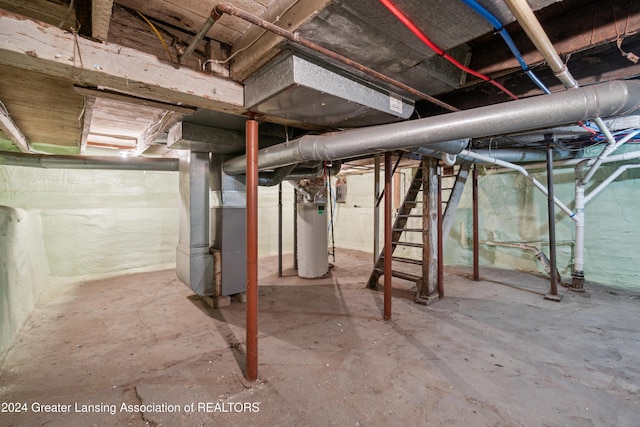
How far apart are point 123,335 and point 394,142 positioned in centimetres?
262

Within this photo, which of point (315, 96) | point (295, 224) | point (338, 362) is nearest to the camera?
point (315, 96)

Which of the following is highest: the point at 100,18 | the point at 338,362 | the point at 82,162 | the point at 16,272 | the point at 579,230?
the point at 100,18

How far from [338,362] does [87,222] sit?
14.0ft

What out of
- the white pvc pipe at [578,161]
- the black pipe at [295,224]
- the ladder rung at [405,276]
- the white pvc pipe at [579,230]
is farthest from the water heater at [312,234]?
the white pvc pipe at [579,230]

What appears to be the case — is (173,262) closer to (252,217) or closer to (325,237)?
(325,237)

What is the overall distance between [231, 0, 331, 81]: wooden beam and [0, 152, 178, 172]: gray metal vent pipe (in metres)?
2.40

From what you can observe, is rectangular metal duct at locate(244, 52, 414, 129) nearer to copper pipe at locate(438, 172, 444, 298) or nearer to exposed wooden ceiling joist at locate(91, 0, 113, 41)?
exposed wooden ceiling joist at locate(91, 0, 113, 41)

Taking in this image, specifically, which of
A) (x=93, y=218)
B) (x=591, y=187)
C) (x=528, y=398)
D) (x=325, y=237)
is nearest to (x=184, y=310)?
(x=325, y=237)

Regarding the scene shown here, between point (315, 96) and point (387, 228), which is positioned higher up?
point (315, 96)

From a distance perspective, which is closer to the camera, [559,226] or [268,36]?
[268,36]

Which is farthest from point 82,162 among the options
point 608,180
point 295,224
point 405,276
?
point 608,180

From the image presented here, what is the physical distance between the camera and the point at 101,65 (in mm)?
1179

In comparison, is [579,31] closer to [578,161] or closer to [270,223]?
[578,161]

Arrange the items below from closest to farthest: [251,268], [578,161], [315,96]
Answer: [315,96]
[251,268]
[578,161]
